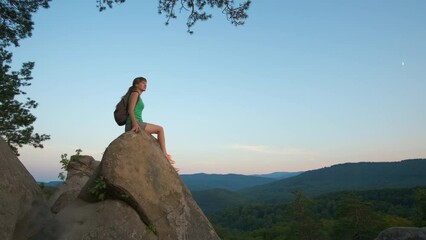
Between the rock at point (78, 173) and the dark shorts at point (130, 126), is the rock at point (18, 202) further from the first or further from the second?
the rock at point (78, 173)

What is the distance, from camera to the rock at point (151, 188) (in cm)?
773

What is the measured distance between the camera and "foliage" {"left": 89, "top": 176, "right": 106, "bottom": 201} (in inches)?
305

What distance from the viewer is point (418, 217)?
61875mm

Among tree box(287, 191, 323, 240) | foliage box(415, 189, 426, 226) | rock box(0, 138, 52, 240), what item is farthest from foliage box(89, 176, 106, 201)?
tree box(287, 191, 323, 240)

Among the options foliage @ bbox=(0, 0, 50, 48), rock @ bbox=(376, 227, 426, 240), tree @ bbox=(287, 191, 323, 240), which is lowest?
tree @ bbox=(287, 191, 323, 240)

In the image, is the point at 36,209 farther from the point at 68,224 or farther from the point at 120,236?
the point at 120,236

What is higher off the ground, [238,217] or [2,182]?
[2,182]

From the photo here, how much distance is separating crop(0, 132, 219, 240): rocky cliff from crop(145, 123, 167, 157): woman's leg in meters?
0.40

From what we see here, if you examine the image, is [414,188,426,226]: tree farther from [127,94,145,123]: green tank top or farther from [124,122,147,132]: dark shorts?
[127,94,145,123]: green tank top

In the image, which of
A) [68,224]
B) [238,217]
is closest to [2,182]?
[68,224]

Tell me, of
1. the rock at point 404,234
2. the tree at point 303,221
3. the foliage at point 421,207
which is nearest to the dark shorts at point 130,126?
the rock at point 404,234

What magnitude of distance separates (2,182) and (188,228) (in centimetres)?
407

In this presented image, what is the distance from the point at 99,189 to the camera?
25.6 feet

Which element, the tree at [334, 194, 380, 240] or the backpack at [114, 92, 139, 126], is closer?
the backpack at [114, 92, 139, 126]
